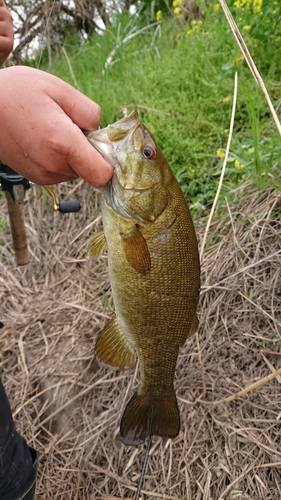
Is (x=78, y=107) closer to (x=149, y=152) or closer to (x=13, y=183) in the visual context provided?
(x=149, y=152)

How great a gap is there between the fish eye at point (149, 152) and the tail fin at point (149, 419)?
84 centimetres

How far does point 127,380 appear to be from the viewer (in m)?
2.25

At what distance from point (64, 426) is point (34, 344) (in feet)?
1.95

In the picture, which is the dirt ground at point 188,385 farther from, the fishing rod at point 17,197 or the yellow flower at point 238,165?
the fishing rod at point 17,197

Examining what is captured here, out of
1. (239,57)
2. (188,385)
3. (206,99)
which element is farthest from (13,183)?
(239,57)

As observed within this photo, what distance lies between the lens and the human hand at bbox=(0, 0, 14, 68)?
154 cm

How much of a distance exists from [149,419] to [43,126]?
1054mm

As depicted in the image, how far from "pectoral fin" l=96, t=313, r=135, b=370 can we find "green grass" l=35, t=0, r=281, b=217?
1.17 m

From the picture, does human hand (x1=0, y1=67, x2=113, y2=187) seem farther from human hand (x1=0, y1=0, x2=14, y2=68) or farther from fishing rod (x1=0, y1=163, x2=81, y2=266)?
human hand (x1=0, y1=0, x2=14, y2=68)

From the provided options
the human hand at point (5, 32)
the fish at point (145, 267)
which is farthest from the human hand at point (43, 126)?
the human hand at point (5, 32)

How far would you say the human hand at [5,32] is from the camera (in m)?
1.54

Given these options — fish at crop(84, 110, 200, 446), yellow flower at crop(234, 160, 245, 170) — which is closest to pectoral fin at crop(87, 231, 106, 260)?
fish at crop(84, 110, 200, 446)

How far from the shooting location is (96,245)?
1455 millimetres

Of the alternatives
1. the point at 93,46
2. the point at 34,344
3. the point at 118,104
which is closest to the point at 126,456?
the point at 34,344
